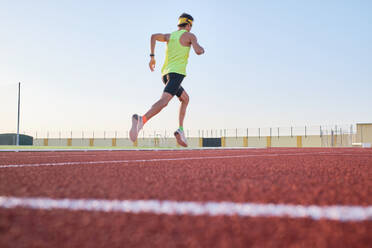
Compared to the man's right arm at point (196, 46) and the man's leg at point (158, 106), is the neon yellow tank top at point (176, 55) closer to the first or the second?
the man's right arm at point (196, 46)

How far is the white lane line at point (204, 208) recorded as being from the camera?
34.7 inches

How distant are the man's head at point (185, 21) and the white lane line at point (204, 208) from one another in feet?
12.4

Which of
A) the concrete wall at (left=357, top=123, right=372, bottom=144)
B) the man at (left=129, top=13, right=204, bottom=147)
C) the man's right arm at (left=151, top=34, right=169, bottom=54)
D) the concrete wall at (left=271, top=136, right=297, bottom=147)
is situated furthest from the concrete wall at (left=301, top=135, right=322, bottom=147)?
the man's right arm at (left=151, top=34, right=169, bottom=54)

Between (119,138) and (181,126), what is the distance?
151ft

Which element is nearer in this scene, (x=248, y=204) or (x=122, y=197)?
(x=248, y=204)

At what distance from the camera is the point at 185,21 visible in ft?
14.7

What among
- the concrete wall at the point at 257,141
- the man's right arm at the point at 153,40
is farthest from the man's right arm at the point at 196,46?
the concrete wall at the point at 257,141

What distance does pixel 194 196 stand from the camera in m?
1.16

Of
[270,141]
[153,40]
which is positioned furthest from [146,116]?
[270,141]

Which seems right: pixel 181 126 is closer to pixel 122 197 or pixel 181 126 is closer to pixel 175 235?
pixel 122 197

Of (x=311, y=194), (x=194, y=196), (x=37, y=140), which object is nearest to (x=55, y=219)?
(x=194, y=196)

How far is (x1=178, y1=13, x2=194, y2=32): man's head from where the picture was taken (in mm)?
4477

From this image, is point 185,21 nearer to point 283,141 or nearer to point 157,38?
point 157,38

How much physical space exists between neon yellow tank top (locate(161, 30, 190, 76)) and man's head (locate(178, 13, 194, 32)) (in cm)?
12
